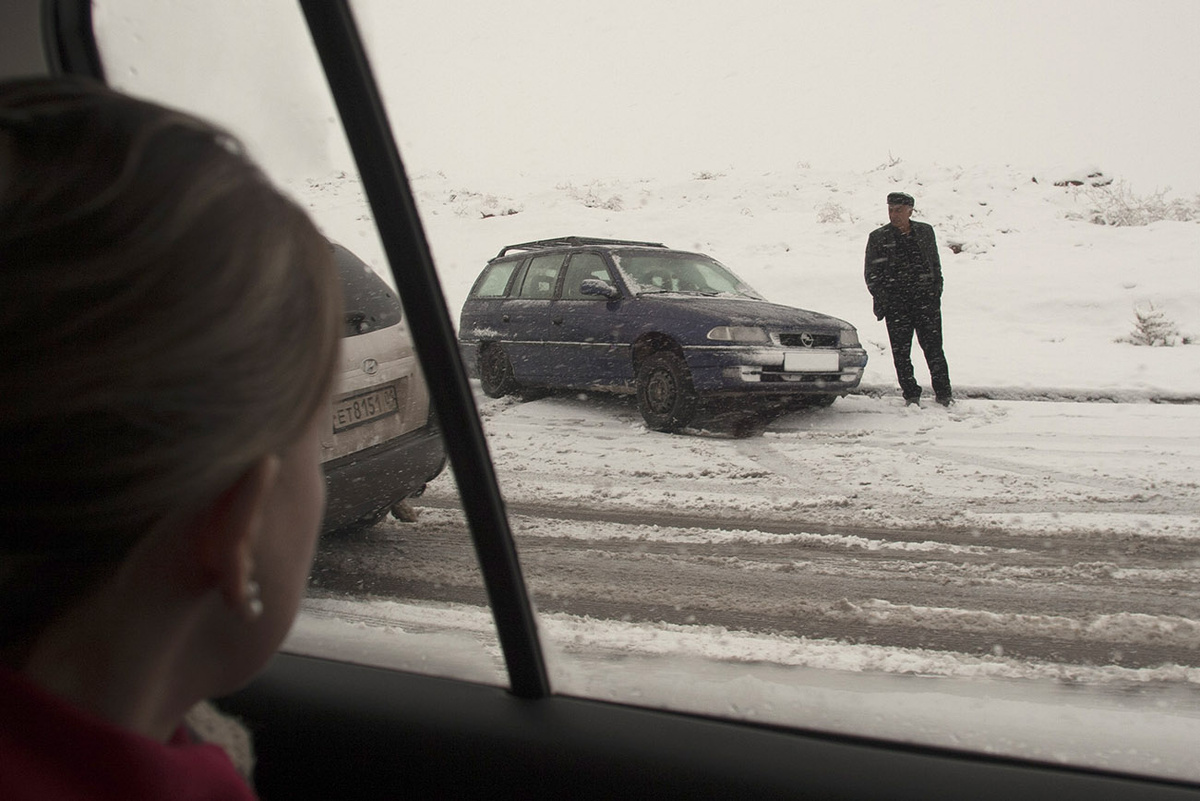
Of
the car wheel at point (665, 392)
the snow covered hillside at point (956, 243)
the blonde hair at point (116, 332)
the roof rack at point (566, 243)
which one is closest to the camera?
the blonde hair at point (116, 332)

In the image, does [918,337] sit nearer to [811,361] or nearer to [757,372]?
[811,361]

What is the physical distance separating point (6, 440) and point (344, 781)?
130cm

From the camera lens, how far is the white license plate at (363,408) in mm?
2285

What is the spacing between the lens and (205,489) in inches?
26.6

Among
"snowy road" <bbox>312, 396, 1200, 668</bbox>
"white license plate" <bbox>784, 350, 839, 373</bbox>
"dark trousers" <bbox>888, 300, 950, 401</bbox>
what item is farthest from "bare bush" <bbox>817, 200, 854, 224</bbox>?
"snowy road" <bbox>312, 396, 1200, 668</bbox>

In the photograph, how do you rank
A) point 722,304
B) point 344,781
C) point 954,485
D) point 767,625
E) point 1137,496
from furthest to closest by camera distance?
point 722,304 < point 954,485 < point 1137,496 < point 767,625 < point 344,781

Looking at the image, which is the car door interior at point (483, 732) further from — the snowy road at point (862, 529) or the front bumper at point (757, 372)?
the front bumper at point (757, 372)

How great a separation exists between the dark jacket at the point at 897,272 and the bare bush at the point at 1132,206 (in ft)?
1.21

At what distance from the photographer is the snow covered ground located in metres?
1.68

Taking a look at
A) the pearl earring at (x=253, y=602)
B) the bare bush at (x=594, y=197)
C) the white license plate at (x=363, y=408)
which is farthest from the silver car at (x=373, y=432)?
the pearl earring at (x=253, y=602)

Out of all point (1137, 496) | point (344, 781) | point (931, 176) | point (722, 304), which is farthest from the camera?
point (722, 304)

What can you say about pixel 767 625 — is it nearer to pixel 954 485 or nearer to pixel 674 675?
pixel 674 675

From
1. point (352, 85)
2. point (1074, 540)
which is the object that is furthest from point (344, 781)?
point (1074, 540)

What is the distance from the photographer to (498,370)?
2.92m
